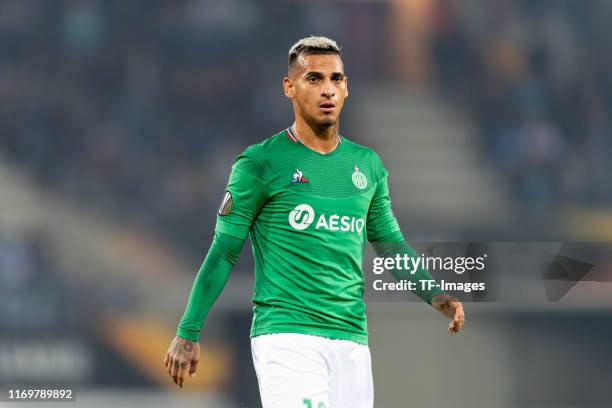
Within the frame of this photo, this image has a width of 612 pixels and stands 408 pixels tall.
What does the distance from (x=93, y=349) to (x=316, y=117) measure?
3.10 meters

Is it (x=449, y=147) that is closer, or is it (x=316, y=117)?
(x=316, y=117)

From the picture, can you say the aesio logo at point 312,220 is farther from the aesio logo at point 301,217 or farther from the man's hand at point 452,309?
the man's hand at point 452,309

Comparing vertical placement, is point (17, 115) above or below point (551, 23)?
below

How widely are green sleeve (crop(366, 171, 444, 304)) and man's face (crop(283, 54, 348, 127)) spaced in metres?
0.34

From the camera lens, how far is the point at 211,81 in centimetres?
609

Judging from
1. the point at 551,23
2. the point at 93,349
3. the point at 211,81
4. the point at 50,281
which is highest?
the point at 551,23

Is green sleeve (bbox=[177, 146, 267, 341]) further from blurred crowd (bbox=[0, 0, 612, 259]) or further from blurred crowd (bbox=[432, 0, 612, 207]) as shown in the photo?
blurred crowd (bbox=[432, 0, 612, 207])

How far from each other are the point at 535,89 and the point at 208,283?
3396 mm

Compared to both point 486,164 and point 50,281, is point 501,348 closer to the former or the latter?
point 486,164

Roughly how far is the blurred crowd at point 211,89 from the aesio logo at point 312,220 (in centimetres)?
273

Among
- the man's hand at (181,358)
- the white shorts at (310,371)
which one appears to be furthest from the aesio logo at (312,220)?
the man's hand at (181,358)

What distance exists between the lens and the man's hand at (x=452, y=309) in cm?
349

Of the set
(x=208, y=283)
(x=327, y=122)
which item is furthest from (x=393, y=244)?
(x=208, y=283)

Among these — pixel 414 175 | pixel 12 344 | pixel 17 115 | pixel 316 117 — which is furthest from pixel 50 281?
pixel 316 117
